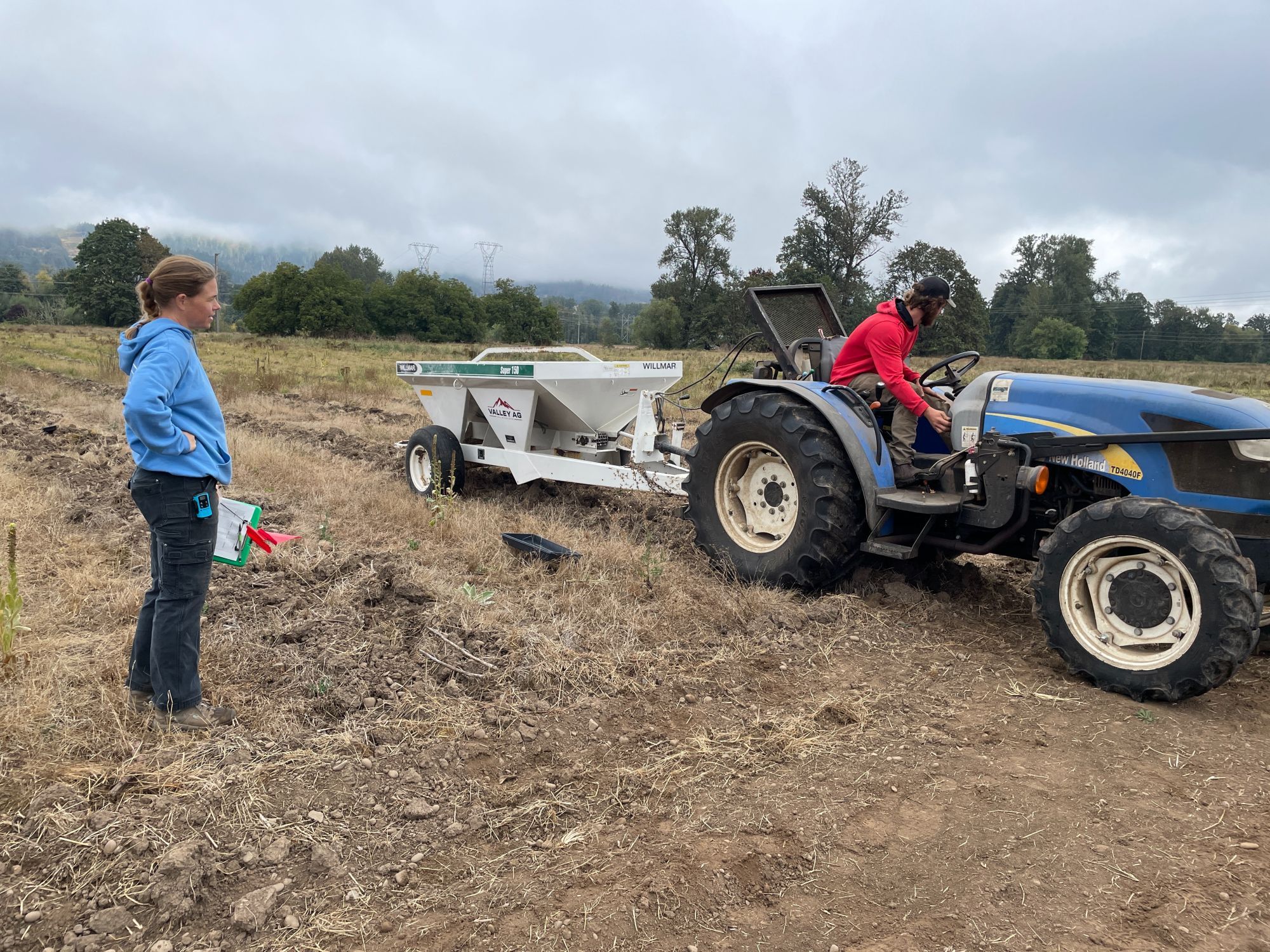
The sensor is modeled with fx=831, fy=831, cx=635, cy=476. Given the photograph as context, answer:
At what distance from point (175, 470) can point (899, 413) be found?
12.5ft

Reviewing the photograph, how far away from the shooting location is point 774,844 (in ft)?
8.30

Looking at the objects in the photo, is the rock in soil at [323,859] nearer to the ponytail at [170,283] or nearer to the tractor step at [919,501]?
the ponytail at [170,283]

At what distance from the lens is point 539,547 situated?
5.27 m

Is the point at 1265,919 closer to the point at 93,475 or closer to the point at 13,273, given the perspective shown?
the point at 93,475

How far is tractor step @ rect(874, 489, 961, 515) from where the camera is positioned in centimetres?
427

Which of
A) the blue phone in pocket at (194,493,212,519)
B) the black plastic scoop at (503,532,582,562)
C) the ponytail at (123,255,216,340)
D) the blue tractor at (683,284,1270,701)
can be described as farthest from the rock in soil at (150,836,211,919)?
the blue tractor at (683,284,1270,701)

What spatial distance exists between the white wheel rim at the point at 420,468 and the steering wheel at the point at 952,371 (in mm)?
4149

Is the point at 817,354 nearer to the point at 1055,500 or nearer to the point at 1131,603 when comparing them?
the point at 1055,500

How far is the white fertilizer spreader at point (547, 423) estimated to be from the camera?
6312 mm

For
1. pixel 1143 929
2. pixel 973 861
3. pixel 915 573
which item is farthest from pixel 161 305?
pixel 915 573

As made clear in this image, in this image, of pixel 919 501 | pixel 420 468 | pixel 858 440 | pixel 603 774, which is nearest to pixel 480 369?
pixel 420 468

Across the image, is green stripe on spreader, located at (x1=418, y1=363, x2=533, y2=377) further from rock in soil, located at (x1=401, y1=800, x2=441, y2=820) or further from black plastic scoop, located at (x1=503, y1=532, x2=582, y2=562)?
rock in soil, located at (x1=401, y1=800, x2=441, y2=820)

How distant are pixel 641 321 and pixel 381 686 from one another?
217 ft

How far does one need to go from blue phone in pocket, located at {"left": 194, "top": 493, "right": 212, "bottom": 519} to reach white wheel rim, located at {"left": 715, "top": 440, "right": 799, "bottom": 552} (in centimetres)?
313
